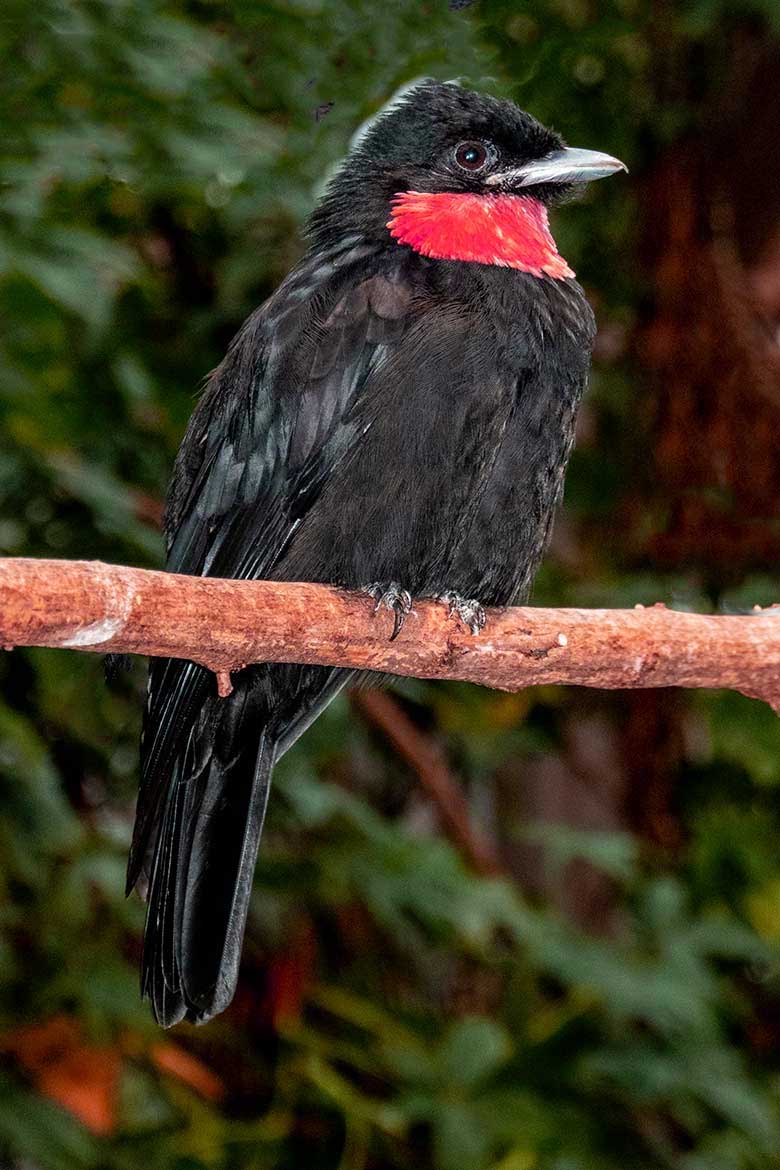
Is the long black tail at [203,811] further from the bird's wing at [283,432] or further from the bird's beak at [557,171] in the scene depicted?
the bird's beak at [557,171]

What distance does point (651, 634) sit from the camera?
2.28 meters

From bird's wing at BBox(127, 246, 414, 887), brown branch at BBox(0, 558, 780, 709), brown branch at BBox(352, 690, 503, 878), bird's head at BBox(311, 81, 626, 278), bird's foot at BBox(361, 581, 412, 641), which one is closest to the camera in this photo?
brown branch at BBox(0, 558, 780, 709)

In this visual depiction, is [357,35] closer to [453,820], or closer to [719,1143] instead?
[453,820]

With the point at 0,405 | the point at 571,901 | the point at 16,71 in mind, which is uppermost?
the point at 16,71

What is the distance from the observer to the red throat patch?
96.0 inches

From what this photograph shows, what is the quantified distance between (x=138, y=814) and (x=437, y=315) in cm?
96

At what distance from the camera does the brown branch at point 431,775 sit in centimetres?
421

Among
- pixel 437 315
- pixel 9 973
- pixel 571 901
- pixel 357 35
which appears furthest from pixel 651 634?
pixel 571 901

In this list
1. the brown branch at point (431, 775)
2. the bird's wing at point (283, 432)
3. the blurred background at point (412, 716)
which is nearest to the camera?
the bird's wing at point (283, 432)

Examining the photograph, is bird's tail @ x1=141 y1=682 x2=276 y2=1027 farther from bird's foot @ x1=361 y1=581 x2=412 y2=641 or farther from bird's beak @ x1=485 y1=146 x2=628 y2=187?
bird's beak @ x1=485 y1=146 x2=628 y2=187

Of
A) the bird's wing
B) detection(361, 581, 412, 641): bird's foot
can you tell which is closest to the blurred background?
the bird's wing

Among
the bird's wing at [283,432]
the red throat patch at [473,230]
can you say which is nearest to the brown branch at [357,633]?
the bird's wing at [283,432]

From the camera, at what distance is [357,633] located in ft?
7.05

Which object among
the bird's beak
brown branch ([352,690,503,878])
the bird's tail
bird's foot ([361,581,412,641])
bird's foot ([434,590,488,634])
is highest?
the bird's beak
